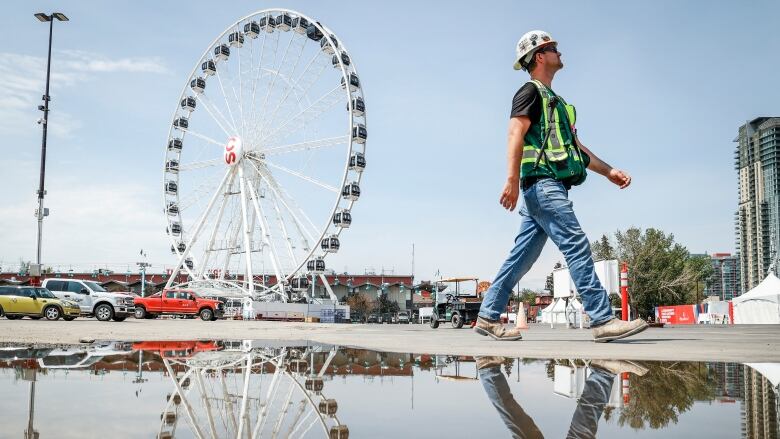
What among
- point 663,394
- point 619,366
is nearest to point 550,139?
point 619,366

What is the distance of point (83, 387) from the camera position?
3137 millimetres

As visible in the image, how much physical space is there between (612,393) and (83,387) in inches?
94.1

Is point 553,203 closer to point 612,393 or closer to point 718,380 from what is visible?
point 718,380

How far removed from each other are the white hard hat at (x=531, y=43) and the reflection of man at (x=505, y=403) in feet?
11.7

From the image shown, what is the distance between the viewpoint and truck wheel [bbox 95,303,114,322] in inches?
992

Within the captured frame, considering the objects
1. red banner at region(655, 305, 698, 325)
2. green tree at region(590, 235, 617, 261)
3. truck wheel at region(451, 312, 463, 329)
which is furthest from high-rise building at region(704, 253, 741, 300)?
truck wheel at region(451, 312, 463, 329)

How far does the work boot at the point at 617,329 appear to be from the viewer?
19.7ft

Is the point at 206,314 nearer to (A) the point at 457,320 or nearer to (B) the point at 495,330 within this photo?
(A) the point at 457,320

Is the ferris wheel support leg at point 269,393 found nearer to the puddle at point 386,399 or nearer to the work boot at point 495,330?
the puddle at point 386,399

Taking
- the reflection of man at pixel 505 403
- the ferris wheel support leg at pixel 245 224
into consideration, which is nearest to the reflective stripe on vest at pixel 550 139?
the reflection of man at pixel 505 403

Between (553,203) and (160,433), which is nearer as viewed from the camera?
(160,433)

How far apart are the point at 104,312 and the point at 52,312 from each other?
2566 millimetres

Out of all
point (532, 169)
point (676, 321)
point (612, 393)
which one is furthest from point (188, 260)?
point (612, 393)

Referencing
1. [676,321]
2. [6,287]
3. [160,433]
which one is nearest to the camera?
[160,433]
